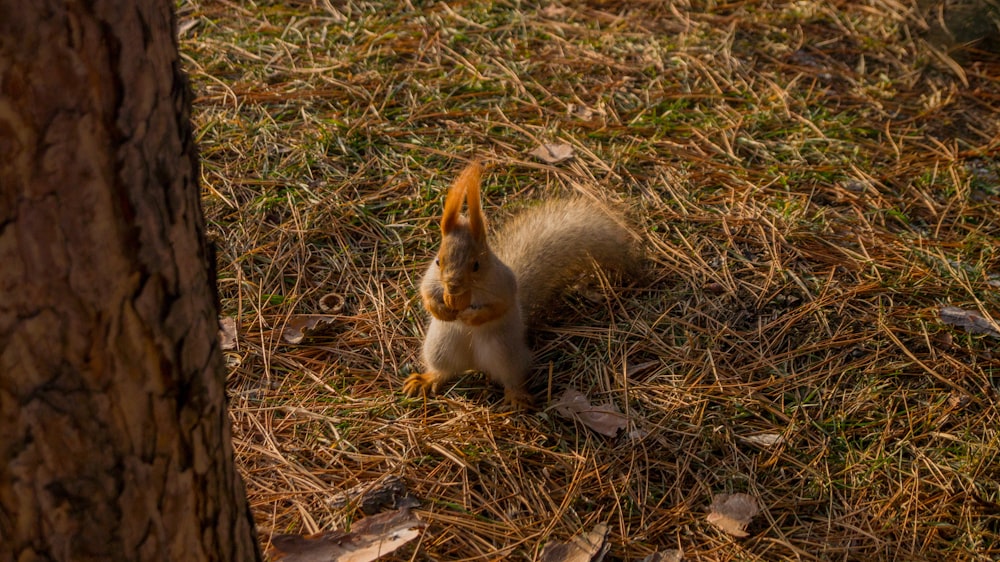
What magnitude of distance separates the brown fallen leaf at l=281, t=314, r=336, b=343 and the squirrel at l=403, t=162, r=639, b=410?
1.15 feet

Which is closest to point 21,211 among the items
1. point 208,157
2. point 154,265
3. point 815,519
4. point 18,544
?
point 154,265

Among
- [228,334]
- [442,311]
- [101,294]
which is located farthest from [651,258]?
[101,294]

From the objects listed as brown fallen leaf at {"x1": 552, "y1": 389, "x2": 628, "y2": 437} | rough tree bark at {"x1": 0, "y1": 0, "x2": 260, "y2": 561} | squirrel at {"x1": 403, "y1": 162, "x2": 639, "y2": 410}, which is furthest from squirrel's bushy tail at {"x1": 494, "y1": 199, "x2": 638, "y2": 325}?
rough tree bark at {"x1": 0, "y1": 0, "x2": 260, "y2": 561}

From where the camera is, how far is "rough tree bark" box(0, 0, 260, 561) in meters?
1.00

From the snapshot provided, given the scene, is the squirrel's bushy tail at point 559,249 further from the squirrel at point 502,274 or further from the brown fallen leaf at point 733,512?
the brown fallen leaf at point 733,512

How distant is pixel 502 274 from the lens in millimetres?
2484

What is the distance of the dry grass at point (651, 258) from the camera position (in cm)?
224

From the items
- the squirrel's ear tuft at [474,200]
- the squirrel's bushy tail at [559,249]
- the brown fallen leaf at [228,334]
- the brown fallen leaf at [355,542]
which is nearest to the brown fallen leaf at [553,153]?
the squirrel's bushy tail at [559,249]

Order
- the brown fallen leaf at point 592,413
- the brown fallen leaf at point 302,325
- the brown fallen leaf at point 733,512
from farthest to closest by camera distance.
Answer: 1. the brown fallen leaf at point 302,325
2. the brown fallen leaf at point 592,413
3. the brown fallen leaf at point 733,512

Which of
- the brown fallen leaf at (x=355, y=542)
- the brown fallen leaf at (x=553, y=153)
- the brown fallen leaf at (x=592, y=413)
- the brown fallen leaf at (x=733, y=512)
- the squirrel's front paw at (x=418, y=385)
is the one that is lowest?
the brown fallen leaf at (x=733, y=512)

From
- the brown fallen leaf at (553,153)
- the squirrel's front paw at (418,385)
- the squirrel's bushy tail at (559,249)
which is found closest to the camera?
the squirrel's front paw at (418,385)

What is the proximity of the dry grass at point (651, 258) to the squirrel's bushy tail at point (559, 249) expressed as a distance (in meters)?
0.12

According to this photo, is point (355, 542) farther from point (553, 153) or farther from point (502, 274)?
point (553, 153)

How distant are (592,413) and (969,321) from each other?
126cm
